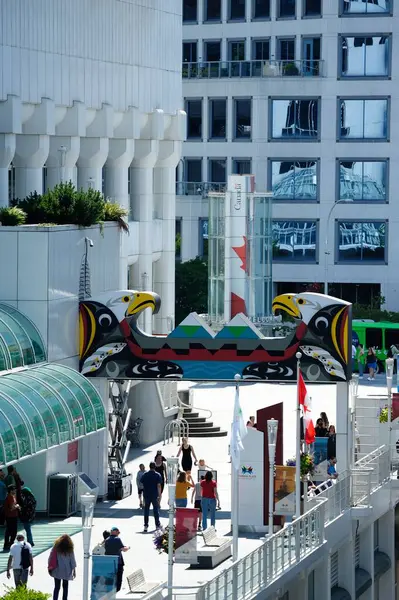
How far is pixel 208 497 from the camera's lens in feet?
150

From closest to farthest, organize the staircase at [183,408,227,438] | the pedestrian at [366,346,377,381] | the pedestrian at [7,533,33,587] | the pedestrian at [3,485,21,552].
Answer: the pedestrian at [7,533,33,587] < the pedestrian at [3,485,21,552] < the staircase at [183,408,227,438] < the pedestrian at [366,346,377,381]

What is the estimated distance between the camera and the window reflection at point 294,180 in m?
104

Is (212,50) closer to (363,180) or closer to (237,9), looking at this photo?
(237,9)

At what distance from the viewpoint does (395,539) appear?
56750mm

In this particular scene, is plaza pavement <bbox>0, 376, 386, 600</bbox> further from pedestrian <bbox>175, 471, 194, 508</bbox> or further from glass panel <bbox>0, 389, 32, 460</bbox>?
glass panel <bbox>0, 389, 32, 460</bbox>

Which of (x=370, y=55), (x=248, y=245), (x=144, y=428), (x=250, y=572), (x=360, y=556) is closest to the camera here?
(x=250, y=572)

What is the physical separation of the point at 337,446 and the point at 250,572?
13247 millimetres

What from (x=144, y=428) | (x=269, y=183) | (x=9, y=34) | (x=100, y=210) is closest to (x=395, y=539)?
(x=144, y=428)

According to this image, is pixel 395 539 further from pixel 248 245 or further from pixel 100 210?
pixel 248 245

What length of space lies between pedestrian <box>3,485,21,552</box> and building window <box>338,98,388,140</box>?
63979 millimetres

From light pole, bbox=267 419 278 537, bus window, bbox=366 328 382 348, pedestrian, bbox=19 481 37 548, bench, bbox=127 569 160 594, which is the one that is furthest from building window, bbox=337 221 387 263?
bench, bbox=127 569 160 594

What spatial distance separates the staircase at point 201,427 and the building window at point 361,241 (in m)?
40.3

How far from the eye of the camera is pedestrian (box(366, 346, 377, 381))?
83.6m

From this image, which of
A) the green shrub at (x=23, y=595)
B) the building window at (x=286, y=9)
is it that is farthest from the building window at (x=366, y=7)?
the green shrub at (x=23, y=595)
